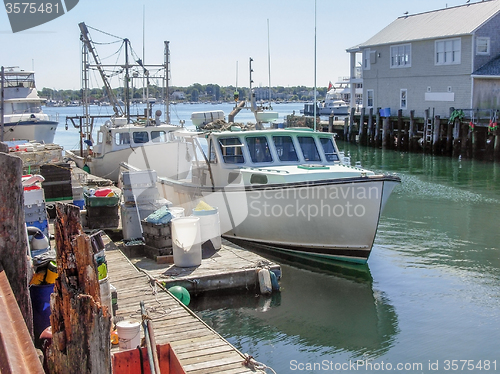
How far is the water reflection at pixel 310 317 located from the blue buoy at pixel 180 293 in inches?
19.4

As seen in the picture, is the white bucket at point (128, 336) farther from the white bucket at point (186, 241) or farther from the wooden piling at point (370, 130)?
the wooden piling at point (370, 130)

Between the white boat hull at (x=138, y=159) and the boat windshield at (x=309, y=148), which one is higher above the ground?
the boat windshield at (x=309, y=148)

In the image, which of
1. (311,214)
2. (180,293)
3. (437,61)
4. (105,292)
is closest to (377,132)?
(437,61)

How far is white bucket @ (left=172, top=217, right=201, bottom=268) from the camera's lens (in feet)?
29.6

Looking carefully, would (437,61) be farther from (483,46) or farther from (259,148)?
(259,148)

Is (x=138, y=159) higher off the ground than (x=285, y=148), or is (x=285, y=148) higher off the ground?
(x=285, y=148)

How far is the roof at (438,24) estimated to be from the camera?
101ft

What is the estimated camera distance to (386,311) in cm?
923

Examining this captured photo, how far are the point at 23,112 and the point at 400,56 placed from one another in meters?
22.0

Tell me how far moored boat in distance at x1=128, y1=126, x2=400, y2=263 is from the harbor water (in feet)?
1.85

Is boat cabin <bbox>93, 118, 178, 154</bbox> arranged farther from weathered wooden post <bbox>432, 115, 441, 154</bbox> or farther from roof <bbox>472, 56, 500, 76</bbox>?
roof <bbox>472, 56, 500, 76</bbox>

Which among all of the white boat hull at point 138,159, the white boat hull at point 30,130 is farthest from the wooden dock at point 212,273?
the white boat hull at point 30,130

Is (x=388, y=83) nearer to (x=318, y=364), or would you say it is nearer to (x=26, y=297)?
(x=318, y=364)

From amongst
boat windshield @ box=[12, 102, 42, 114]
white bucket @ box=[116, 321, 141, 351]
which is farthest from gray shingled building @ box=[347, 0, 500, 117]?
white bucket @ box=[116, 321, 141, 351]
